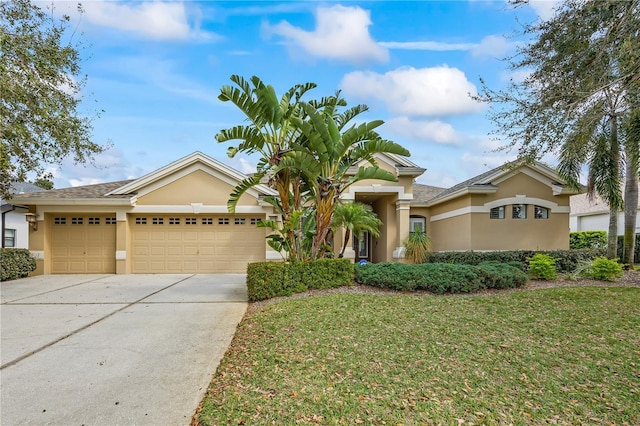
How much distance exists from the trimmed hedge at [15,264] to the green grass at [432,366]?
35.5 ft

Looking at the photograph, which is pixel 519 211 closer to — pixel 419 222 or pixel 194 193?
pixel 419 222

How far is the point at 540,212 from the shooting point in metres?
14.4

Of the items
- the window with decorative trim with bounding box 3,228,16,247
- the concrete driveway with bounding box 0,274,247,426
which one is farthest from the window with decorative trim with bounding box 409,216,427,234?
the window with decorative trim with bounding box 3,228,16,247

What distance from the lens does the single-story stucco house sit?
44.5 feet

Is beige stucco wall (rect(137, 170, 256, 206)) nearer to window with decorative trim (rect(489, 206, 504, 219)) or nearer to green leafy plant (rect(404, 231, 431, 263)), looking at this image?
green leafy plant (rect(404, 231, 431, 263))

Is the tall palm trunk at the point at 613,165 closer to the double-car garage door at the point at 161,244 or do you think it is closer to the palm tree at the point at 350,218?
the palm tree at the point at 350,218

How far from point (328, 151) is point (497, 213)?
364 inches

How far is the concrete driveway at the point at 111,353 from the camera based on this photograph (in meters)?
3.46

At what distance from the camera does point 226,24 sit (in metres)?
9.31

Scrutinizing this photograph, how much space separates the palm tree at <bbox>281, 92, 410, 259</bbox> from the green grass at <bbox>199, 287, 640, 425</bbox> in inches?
113

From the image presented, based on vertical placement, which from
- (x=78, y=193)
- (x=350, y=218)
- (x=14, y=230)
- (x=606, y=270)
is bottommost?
(x=606, y=270)

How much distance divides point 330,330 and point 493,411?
8.34 feet

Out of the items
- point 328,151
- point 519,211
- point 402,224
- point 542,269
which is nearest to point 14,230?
point 328,151

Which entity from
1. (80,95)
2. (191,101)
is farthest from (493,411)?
(80,95)
